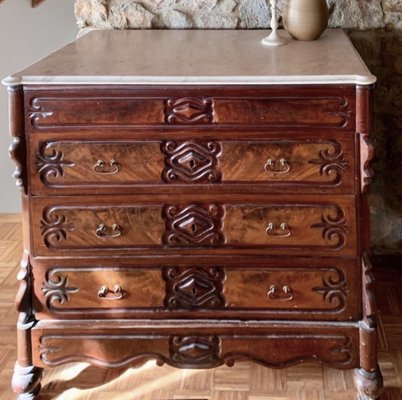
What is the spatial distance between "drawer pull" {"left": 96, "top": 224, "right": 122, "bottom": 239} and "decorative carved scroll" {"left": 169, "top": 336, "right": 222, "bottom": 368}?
0.32 m

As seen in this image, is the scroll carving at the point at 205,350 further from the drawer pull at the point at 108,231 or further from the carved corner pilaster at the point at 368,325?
the drawer pull at the point at 108,231

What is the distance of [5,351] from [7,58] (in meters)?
1.42

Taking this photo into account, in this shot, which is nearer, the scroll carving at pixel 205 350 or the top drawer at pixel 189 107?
the top drawer at pixel 189 107

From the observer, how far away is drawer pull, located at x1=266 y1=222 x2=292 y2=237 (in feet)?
5.77

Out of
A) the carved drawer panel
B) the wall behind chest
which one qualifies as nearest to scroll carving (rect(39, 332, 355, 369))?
the carved drawer panel

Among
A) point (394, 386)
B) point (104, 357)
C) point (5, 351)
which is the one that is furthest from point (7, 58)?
point (394, 386)

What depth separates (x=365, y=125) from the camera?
166 cm

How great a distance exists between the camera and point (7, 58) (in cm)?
300

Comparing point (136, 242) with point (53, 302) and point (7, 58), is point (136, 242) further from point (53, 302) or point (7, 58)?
point (7, 58)

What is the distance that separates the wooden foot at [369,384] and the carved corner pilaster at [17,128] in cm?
102

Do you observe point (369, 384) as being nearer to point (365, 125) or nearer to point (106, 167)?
point (365, 125)

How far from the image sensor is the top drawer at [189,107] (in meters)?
1.67

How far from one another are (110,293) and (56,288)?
14 cm

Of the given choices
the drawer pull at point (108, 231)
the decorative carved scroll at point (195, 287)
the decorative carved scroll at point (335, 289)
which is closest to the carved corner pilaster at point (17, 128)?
the drawer pull at point (108, 231)
